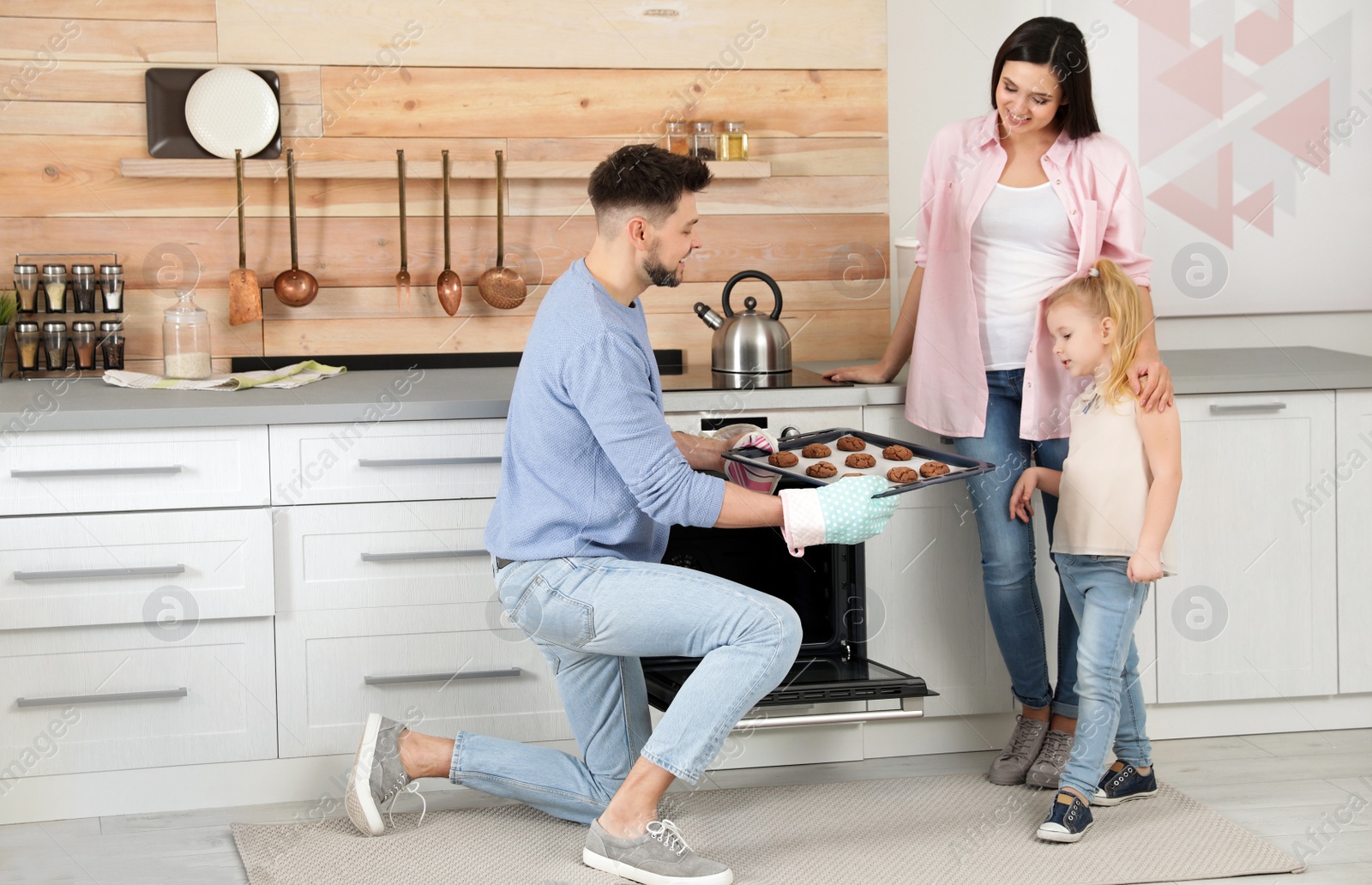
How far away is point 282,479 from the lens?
2.33 metres

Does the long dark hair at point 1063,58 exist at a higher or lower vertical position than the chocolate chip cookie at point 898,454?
higher

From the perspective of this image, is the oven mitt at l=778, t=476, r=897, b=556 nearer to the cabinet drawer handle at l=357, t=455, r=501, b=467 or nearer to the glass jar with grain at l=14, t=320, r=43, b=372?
the cabinet drawer handle at l=357, t=455, r=501, b=467

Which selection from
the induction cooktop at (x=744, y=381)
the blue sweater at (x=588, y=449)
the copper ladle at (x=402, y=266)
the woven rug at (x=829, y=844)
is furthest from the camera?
the copper ladle at (x=402, y=266)

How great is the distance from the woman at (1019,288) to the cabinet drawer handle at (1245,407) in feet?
1.35

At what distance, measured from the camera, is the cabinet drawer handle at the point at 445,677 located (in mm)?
2381

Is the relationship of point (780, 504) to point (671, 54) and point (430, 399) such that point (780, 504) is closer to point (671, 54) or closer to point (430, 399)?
point (430, 399)

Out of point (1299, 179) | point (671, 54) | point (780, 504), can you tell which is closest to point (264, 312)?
point (671, 54)

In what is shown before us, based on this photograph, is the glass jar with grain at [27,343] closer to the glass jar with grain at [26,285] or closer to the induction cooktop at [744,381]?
the glass jar with grain at [26,285]

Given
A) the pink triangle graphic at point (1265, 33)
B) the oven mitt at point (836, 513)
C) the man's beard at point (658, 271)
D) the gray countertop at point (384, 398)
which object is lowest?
the oven mitt at point (836, 513)

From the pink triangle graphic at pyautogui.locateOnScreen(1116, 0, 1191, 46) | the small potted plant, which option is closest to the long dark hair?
the pink triangle graphic at pyautogui.locateOnScreen(1116, 0, 1191, 46)


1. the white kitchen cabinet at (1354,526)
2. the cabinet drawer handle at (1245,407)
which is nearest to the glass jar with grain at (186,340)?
the cabinet drawer handle at (1245,407)

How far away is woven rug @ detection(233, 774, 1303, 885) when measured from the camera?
2.04 metres

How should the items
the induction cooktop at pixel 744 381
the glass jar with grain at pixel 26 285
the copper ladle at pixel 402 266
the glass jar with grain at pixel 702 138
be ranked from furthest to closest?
the glass jar with grain at pixel 702 138
the copper ladle at pixel 402 266
the glass jar with grain at pixel 26 285
the induction cooktop at pixel 744 381

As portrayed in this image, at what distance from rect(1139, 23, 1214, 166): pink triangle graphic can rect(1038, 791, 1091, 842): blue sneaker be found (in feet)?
5.38
